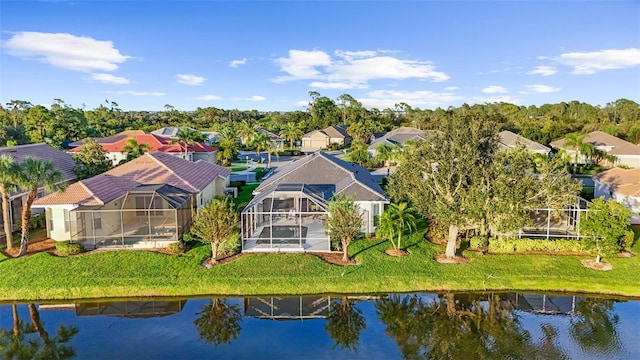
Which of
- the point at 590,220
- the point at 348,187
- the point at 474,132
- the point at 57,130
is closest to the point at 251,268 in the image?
the point at 348,187

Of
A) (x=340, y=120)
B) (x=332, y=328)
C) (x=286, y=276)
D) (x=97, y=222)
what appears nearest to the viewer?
(x=332, y=328)

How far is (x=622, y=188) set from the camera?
113 ft

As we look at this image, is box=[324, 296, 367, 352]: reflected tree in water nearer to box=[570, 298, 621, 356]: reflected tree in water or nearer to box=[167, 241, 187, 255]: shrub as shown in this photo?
box=[570, 298, 621, 356]: reflected tree in water

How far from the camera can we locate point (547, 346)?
16734 millimetres

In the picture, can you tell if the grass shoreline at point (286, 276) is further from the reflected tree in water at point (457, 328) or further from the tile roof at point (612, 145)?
the tile roof at point (612, 145)

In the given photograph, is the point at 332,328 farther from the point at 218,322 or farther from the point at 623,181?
the point at 623,181

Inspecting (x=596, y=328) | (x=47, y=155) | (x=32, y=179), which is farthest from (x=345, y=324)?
(x=47, y=155)

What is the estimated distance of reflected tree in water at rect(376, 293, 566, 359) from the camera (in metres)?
16.4

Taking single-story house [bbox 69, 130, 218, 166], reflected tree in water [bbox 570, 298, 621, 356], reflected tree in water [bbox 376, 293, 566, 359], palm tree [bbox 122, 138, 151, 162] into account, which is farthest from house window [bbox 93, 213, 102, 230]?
single-story house [bbox 69, 130, 218, 166]

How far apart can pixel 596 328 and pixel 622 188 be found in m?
21.2

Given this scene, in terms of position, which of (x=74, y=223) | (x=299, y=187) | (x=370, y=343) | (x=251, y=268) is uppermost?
(x=299, y=187)

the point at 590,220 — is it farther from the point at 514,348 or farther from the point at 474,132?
the point at 514,348

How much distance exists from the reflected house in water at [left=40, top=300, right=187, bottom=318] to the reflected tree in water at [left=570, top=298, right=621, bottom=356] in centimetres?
1700

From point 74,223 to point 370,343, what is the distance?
1902 centimetres
